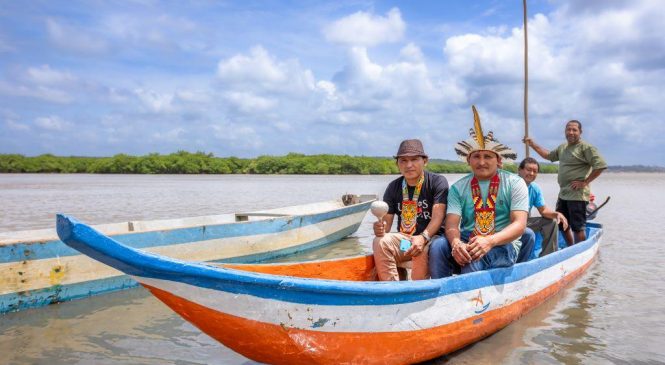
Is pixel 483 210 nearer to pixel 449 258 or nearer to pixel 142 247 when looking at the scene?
pixel 449 258

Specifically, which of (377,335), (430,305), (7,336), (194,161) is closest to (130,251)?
(377,335)

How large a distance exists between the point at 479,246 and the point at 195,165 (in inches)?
2475

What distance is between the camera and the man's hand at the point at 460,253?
426 cm

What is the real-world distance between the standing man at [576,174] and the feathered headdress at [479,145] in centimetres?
355

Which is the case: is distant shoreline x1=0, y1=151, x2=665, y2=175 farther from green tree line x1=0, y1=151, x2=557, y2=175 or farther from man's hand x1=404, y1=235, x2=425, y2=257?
man's hand x1=404, y1=235, x2=425, y2=257

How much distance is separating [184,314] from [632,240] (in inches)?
467

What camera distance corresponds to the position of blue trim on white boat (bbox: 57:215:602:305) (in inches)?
115

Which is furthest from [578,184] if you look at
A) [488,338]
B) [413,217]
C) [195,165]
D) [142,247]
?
[195,165]

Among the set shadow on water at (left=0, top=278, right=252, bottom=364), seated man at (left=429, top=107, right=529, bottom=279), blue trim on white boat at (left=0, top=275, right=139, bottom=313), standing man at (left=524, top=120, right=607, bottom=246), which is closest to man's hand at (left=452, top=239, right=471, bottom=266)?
seated man at (left=429, top=107, right=529, bottom=279)

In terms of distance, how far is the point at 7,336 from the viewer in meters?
5.30

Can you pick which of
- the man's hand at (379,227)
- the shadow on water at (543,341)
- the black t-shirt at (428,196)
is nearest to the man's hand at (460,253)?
the black t-shirt at (428,196)

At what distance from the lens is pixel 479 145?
14.6ft

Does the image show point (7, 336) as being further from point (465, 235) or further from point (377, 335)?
point (465, 235)

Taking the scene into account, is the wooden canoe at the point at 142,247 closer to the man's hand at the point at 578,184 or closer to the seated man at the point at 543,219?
the seated man at the point at 543,219
